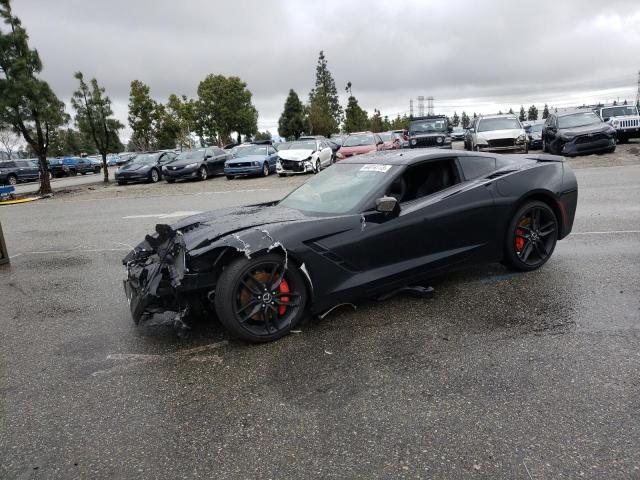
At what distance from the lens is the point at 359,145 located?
2252cm

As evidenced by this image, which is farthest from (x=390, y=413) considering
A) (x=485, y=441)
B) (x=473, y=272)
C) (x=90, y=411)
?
(x=473, y=272)

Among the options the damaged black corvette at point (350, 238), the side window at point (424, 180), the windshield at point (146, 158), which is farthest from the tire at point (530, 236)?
the windshield at point (146, 158)

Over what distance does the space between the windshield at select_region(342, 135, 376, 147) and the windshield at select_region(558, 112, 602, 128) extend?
7722 mm

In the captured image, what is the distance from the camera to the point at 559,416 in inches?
107

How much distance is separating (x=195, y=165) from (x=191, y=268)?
20.6 m

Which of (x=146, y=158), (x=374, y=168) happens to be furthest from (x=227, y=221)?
(x=146, y=158)

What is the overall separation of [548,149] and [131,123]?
38342 mm

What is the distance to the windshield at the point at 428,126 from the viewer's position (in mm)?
23656

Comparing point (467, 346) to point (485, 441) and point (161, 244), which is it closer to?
point (485, 441)

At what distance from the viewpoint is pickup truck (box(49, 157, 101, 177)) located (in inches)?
1570

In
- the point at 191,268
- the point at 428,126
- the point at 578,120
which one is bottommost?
the point at 191,268

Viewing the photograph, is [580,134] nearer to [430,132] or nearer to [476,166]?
[430,132]

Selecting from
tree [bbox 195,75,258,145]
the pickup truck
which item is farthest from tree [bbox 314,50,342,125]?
the pickup truck

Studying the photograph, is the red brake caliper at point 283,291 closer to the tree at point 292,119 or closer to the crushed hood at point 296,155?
the crushed hood at point 296,155
